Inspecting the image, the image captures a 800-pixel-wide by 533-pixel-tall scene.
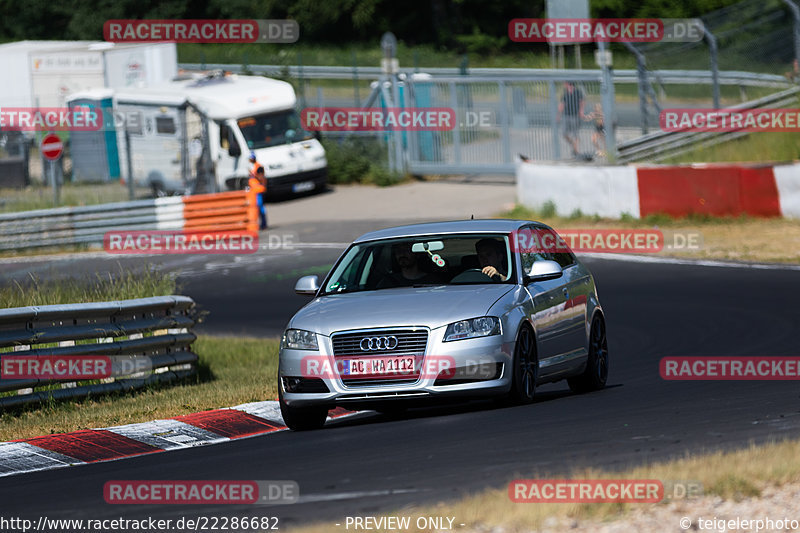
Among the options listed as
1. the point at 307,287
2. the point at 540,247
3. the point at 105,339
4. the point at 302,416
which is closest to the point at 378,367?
the point at 302,416

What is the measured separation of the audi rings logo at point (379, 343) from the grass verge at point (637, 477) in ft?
8.09

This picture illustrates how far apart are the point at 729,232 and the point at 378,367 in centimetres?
1445

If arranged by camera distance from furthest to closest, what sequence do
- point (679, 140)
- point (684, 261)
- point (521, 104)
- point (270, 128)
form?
point (270, 128) → point (521, 104) → point (679, 140) → point (684, 261)

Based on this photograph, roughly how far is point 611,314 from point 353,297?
24.7ft

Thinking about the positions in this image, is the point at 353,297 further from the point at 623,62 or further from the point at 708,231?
the point at 623,62

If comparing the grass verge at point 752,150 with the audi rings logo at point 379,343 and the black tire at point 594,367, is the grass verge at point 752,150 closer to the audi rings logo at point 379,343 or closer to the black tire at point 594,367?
the black tire at point 594,367

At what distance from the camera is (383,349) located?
9594 millimetres

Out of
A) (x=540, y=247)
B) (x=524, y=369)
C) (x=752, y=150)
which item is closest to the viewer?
(x=524, y=369)

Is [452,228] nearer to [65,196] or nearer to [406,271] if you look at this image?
[406,271]

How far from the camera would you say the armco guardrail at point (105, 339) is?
1201cm

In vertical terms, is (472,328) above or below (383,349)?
above

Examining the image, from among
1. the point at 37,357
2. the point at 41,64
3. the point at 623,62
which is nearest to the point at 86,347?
the point at 37,357

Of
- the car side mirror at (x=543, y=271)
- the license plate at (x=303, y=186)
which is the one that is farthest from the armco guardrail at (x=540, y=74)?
the car side mirror at (x=543, y=271)

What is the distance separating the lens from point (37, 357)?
12141mm
